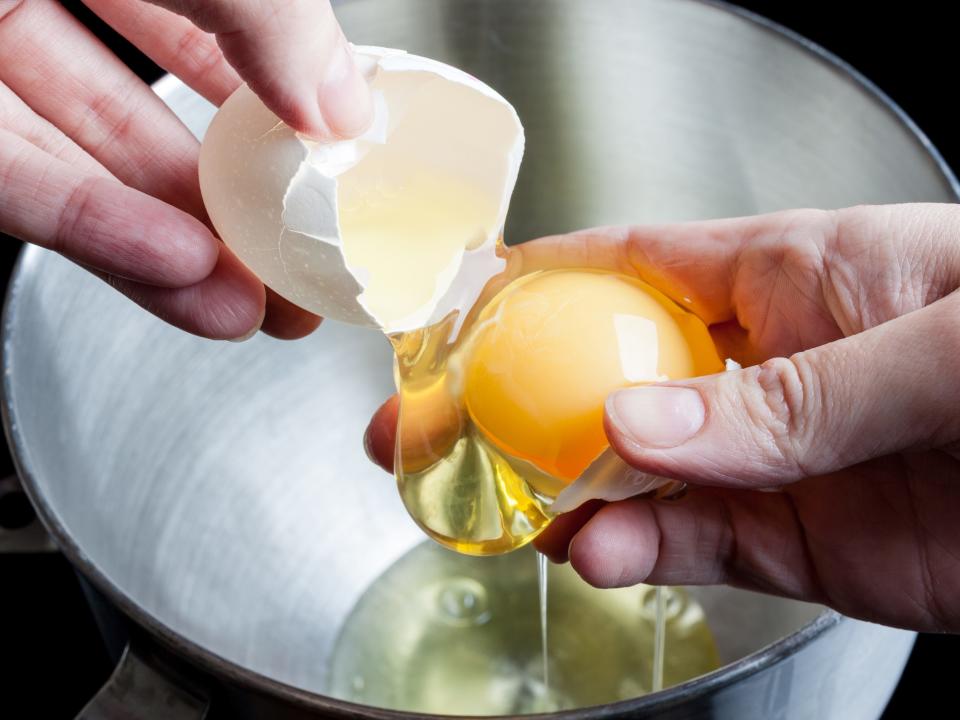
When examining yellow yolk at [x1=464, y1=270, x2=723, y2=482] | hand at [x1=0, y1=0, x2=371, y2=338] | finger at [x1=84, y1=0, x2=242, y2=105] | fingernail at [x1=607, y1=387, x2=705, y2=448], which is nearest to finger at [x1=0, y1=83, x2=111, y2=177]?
hand at [x1=0, y1=0, x2=371, y2=338]

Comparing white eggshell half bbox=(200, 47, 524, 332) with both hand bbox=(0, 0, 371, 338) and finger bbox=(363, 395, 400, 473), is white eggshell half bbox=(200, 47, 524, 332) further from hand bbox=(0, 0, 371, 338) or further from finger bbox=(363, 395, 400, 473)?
finger bbox=(363, 395, 400, 473)

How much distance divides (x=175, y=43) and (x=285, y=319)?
0.27 meters

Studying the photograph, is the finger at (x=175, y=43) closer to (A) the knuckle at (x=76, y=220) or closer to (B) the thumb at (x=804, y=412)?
(A) the knuckle at (x=76, y=220)

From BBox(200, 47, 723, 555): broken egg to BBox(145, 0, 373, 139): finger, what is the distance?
0.09ft

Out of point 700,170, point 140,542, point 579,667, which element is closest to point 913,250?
point 700,170

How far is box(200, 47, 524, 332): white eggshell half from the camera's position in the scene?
67 cm

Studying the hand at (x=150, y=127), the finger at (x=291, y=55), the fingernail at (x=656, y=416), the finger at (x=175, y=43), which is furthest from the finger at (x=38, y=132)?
the fingernail at (x=656, y=416)

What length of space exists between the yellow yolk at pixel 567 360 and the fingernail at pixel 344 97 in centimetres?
18

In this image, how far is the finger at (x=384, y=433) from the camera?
95 cm

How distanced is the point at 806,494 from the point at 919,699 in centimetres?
45

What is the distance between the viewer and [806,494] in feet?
2.73

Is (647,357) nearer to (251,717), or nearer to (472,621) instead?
(251,717)

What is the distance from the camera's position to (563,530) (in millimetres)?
907

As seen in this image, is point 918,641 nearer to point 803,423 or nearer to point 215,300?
point 803,423
